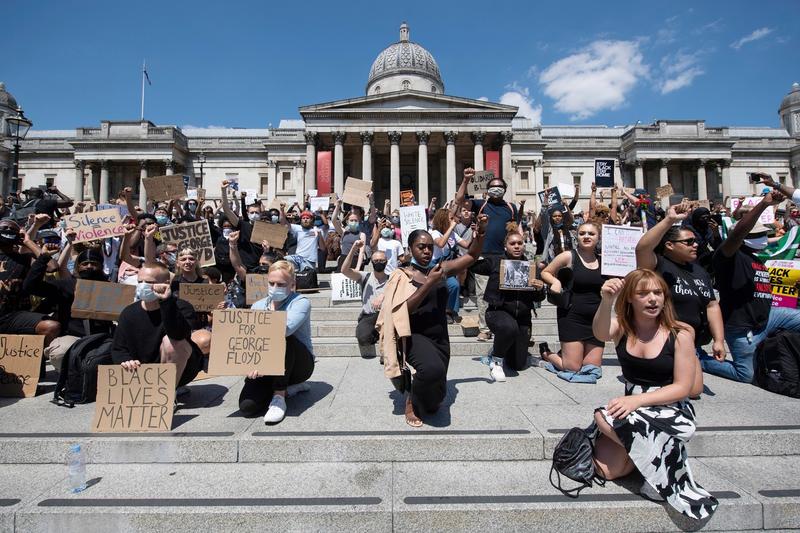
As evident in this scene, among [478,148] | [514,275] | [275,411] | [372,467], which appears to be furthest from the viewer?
[478,148]

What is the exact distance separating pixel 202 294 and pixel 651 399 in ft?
17.4

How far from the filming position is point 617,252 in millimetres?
5188

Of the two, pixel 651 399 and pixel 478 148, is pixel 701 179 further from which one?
pixel 651 399

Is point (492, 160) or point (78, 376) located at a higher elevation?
point (492, 160)

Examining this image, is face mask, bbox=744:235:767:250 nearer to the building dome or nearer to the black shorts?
the black shorts

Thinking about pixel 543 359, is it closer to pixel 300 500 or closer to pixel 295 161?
pixel 300 500

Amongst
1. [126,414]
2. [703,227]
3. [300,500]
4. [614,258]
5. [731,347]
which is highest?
[703,227]

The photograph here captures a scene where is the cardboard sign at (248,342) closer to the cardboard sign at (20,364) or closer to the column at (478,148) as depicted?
the cardboard sign at (20,364)

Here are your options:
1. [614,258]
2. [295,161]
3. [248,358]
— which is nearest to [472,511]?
[248,358]

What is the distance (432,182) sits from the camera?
150 feet

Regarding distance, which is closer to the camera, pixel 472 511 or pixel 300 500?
pixel 472 511

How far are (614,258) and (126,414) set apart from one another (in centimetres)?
563

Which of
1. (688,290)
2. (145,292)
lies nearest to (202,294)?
(145,292)

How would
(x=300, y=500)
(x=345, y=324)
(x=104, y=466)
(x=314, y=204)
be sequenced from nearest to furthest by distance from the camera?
1. (x=300, y=500)
2. (x=104, y=466)
3. (x=345, y=324)
4. (x=314, y=204)
